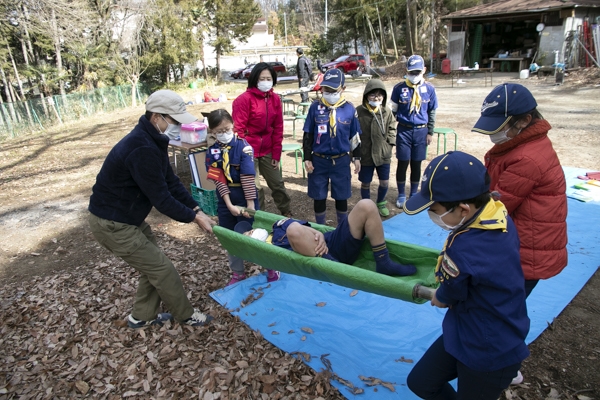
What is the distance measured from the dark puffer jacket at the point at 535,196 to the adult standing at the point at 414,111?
2.96 meters

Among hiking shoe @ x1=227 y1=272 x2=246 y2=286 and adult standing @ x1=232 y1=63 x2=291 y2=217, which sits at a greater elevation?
adult standing @ x1=232 y1=63 x2=291 y2=217

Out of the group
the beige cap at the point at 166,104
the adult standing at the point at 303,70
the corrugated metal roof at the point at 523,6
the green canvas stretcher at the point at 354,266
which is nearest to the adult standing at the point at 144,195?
the beige cap at the point at 166,104

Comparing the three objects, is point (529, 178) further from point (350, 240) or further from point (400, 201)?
point (400, 201)

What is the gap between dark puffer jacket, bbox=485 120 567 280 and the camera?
2.22 m

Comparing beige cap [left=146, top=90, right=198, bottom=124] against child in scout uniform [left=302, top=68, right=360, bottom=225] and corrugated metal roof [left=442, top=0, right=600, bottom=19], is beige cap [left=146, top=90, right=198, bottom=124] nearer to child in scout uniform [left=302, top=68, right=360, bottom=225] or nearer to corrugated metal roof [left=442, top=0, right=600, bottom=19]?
child in scout uniform [left=302, top=68, right=360, bottom=225]

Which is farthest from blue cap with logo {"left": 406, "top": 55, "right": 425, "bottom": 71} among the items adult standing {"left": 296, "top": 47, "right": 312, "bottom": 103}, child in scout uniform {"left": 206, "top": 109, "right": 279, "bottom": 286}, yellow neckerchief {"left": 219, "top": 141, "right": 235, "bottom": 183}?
adult standing {"left": 296, "top": 47, "right": 312, "bottom": 103}

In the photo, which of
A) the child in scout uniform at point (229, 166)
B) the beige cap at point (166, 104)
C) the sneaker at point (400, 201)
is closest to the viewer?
the beige cap at point (166, 104)

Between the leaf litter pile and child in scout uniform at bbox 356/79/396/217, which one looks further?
child in scout uniform at bbox 356/79/396/217

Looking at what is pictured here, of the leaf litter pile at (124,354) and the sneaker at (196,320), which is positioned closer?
the leaf litter pile at (124,354)

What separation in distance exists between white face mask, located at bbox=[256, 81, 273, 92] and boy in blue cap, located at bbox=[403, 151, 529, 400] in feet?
10.3

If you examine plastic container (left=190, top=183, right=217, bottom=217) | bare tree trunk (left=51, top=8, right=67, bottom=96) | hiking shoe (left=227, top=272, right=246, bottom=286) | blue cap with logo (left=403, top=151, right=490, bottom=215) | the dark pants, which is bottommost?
hiking shoe (left=227, top=272, right=246, bottom=286)

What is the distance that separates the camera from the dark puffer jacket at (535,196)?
7.29 feet

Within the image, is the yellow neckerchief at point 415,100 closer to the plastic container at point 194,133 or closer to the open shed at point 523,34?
the plastic container at point 194,133

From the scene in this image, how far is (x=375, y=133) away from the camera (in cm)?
498
